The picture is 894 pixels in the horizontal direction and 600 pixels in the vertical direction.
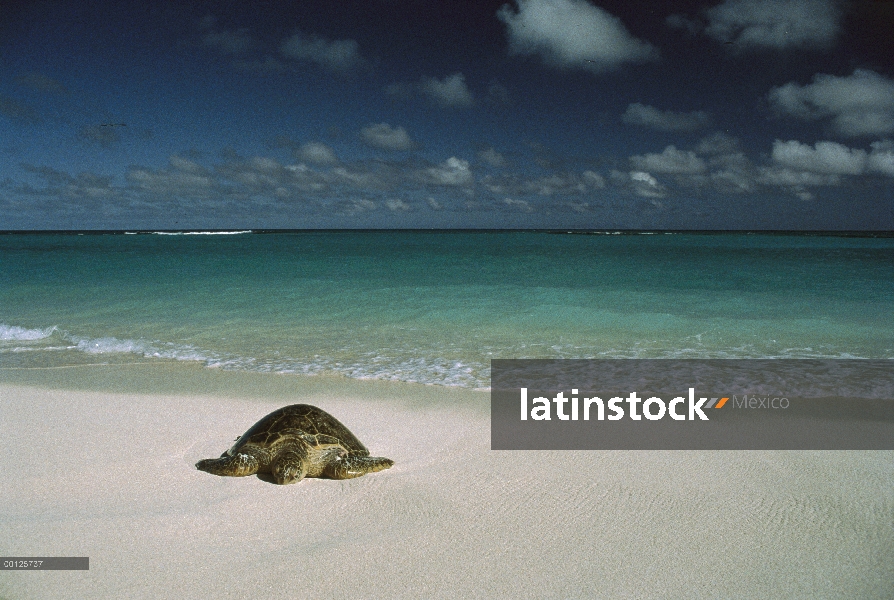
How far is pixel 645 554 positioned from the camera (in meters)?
3.23

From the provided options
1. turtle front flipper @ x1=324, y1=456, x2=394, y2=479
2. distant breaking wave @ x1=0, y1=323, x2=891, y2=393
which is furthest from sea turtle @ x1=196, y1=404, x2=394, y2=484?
distant breaking wave @ x1=0, y1=323, x2=891, y2=393

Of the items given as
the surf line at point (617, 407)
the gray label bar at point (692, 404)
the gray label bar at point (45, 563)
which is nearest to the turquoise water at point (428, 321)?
the gray label bar at point (692, 404)

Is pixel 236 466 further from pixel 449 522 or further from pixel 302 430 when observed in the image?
pixel 449 522

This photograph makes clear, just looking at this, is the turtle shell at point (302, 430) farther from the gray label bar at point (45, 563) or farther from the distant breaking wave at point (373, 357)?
the distant breaking wave at point (373, 357)

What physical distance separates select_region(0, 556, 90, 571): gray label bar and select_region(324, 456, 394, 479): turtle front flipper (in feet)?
5.28

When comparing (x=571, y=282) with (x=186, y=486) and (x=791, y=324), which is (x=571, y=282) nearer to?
(x=791, y=324)

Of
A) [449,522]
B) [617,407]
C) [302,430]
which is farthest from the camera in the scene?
[617,407]

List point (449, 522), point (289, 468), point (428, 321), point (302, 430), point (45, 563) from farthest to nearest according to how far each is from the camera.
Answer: point (428, 321)
point (302, 430)
point (289, 468)
point (449, 522)
point (45, 563)

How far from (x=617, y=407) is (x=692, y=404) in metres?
0.89

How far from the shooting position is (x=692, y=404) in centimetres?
641

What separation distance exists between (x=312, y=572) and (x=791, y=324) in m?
11.6

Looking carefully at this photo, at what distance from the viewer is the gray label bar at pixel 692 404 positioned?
5.16 metres

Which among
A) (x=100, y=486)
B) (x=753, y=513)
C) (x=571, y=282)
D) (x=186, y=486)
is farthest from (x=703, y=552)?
(x=571, y=282)

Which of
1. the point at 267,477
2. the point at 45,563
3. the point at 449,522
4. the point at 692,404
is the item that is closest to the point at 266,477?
the point at 267,477
